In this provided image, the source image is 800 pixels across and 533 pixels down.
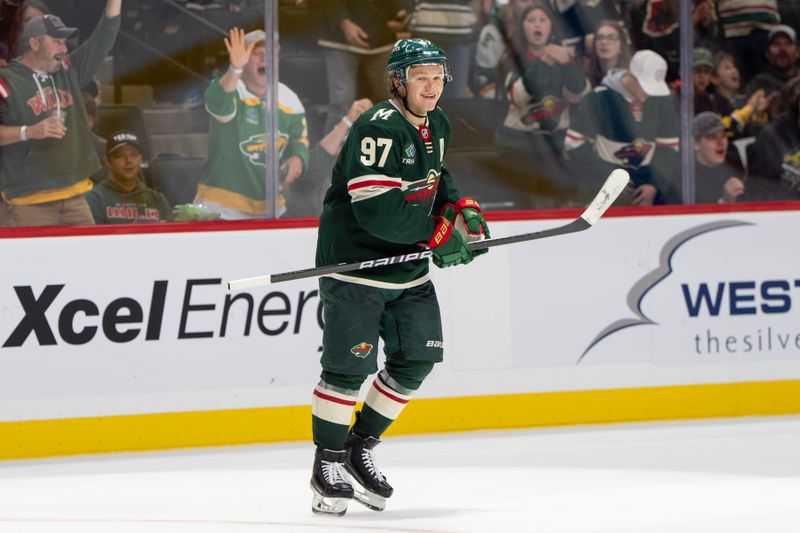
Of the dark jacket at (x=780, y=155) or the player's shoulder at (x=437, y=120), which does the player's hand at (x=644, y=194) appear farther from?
the player's shoulder at (x=437, y=120)

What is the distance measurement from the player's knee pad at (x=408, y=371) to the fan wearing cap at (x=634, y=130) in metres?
1.78

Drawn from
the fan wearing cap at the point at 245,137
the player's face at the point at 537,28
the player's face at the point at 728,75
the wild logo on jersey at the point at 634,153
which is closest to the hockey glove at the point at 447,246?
the fan wearing cap at the point at 245,137

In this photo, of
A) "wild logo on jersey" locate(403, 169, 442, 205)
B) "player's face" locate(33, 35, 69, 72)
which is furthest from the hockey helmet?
"player's face" locate(33, 35, 69, 72)

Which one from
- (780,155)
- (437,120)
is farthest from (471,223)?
(780,155)

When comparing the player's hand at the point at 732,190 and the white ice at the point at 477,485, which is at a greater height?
the player's hand at the point at 732,190

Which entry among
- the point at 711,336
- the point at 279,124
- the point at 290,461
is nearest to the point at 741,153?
the point at 711,336

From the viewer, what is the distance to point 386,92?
15.8 feet

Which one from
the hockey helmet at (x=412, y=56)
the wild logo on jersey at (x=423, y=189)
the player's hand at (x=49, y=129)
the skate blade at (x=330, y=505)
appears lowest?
the skate blade at (x=330, y=505)

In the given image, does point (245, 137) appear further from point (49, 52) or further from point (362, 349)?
point (362, 349)

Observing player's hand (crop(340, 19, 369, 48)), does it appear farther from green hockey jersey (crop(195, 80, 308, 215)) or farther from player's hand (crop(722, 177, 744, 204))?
player's hand (crop(722, 177, 744, 204))

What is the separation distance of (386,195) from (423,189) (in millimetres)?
178

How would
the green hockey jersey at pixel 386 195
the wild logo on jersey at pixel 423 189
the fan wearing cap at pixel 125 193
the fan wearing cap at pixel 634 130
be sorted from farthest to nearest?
the fan wearing cap at pixel 634 130
the fan wearing cap at pixel 125 193
the wild logo on jersey at pixel 423 189
the green hockey jersey at pixel 386 195

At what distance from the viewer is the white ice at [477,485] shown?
338cm

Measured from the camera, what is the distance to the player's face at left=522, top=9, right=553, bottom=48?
196 inches
